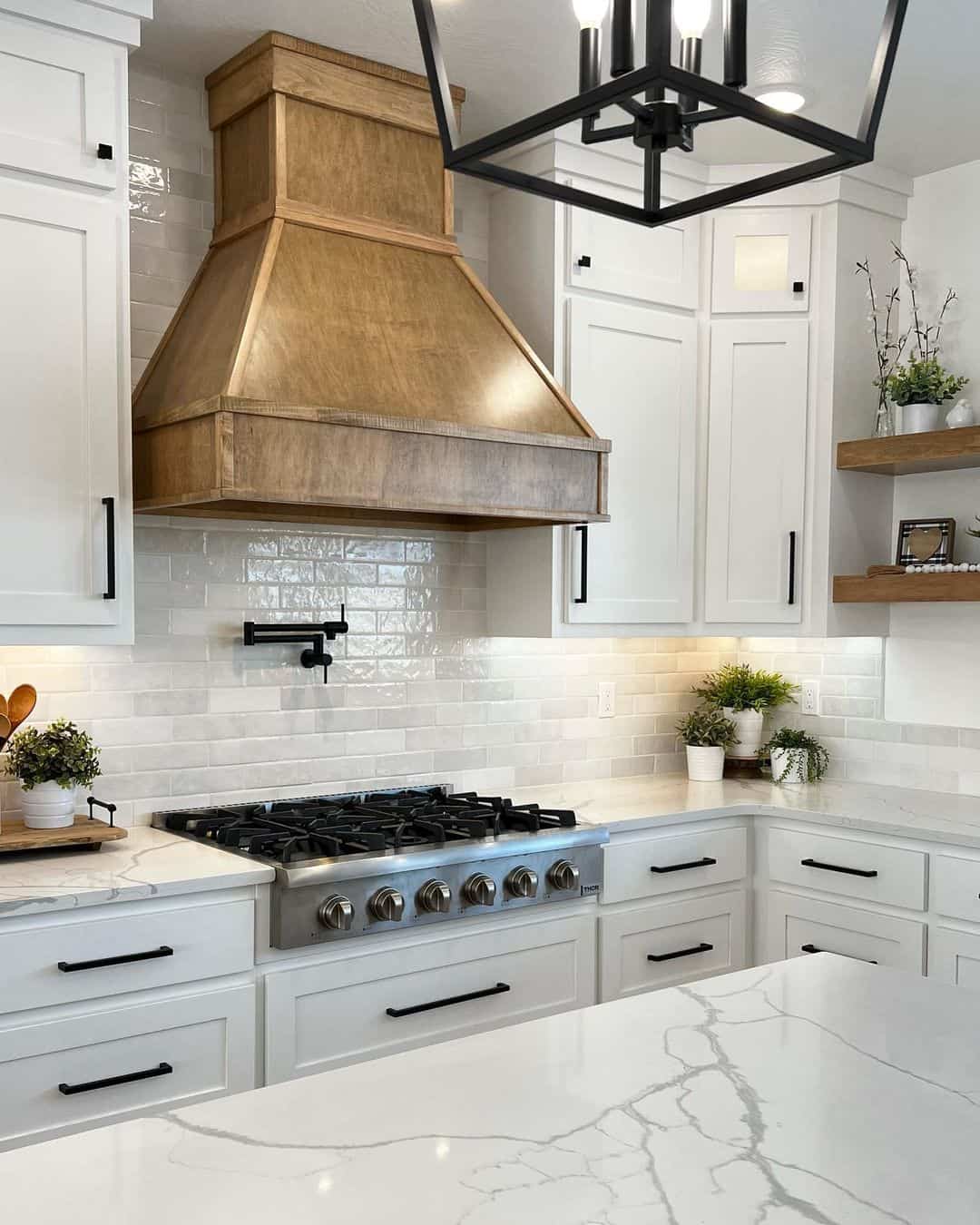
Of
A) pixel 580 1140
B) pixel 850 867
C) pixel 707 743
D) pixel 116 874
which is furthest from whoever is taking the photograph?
pixel 707 743

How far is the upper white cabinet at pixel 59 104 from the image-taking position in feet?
8.61

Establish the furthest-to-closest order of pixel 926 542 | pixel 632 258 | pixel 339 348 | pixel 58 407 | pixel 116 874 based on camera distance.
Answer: pixel 926 542
pixel 632 258
pixel 339 348
pixel 58 407
pixel 116 874

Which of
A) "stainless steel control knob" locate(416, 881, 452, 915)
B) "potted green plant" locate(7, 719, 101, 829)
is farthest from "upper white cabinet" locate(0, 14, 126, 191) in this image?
"stainless steel control knob" locate(416, 881, 452, 915)

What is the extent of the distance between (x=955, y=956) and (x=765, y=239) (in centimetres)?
227

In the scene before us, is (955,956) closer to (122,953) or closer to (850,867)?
(850,867)

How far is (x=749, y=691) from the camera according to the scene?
4.18 m

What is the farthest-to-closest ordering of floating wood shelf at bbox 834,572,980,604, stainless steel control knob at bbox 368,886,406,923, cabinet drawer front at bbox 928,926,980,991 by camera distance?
floating wood shelf at bbox 834,572,980,604 → cabinet drawer front at bbox 928,926,980,991 → stainless steel control knob at bbox 368,886,406,923

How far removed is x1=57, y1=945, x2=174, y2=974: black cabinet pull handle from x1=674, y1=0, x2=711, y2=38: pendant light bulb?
1.98m

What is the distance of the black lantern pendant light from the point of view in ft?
3.95

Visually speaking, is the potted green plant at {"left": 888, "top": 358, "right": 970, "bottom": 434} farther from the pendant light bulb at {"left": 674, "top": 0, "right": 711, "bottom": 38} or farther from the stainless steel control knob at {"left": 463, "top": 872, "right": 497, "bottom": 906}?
the pendant light bulb at {"left": 674, "top": 0, "right": 711, "bottom": 38}

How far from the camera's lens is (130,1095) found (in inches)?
96.8

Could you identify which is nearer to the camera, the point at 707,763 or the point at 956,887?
the point at 956,887

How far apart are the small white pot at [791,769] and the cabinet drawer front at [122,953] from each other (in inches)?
81.2

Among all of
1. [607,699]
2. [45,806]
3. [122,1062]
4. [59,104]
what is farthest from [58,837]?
[607,699]
